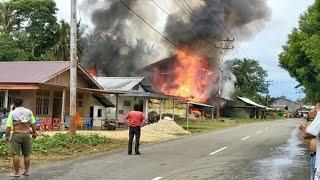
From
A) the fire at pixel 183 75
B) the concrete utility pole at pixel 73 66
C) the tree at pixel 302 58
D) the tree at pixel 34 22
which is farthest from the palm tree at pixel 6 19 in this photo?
the concrete utility pole at pixel 73 66

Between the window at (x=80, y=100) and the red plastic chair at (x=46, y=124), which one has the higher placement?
the window at (x=80, y=100)

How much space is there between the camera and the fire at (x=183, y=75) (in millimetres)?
68688

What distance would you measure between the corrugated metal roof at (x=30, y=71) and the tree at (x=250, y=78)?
66053 mm

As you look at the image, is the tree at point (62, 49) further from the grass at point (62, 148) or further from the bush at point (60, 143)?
the bush at point (60, 143)

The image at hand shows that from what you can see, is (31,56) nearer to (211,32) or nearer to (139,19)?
(139,19)

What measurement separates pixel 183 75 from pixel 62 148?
5214 cm

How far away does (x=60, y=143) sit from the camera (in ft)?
60.3

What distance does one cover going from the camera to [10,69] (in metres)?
32.7

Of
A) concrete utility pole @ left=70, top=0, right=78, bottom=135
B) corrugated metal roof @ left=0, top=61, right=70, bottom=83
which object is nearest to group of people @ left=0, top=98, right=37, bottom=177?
concrete utility pole @ left=70, top=0, right=78, bottom=135

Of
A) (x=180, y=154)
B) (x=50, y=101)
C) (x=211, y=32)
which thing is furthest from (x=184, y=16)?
(x=180, y=154)

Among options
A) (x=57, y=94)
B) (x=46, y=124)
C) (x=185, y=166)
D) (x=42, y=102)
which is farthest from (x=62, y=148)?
(x=57, y=94)

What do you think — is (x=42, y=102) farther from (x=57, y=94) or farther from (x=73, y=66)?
(x=73, y=66)

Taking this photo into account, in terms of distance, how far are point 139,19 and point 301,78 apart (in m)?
41.3

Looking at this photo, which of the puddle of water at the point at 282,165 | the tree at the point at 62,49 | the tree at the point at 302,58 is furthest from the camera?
the tree at the point at 62,49
